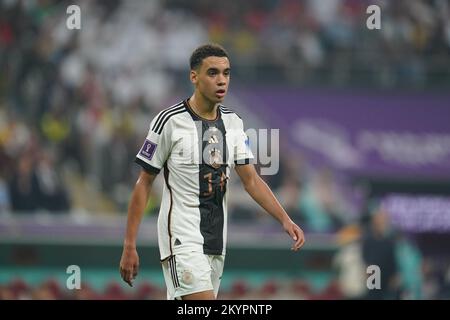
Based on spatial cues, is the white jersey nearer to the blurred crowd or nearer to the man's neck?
the man's neck

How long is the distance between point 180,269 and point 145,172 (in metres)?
0.69

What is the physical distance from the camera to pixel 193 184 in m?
7.89

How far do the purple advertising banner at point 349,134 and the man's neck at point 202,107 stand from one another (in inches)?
439

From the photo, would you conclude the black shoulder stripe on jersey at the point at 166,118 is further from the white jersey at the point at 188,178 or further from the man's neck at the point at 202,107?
the man's neck at the point at 202,107

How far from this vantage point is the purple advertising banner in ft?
63.3

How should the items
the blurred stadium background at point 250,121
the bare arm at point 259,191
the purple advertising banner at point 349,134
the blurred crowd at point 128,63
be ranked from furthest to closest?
the purple advertising banner at point 349,134 < the blurred crowd at point 128,63 < the blurred stadium background at point 250,121 < the bare arm at point 259,191

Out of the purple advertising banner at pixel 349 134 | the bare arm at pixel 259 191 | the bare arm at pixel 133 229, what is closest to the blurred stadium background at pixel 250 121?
the purple advertising banner at pixel 349 134

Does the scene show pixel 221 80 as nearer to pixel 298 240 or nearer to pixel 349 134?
pixel 298 240

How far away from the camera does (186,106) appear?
8031mm

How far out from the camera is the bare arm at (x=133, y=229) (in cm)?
763

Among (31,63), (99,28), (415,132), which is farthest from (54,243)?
(415,132)

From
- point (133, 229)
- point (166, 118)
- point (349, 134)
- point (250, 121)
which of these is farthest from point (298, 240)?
point (349, 134)

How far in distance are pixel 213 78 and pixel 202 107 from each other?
0.76 ft
